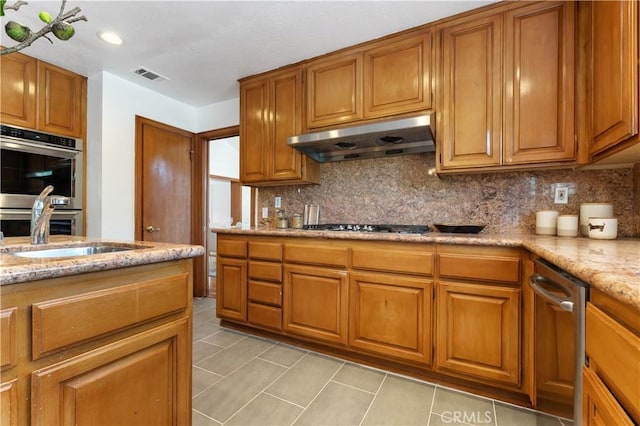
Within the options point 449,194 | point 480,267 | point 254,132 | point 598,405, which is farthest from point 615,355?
point 254,132

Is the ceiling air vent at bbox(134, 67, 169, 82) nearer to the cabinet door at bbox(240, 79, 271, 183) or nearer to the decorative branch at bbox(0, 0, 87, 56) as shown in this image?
the cabinet door at bbox(240, 79, 271, 183)

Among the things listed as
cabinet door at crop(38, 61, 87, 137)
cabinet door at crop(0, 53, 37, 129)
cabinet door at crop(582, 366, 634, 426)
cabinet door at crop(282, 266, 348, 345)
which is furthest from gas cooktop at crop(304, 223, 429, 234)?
cabinet door at crop(0, 53, 37, 129)

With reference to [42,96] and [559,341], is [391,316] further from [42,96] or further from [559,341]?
[42,96]

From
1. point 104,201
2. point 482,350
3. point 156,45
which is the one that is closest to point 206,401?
point 482,350

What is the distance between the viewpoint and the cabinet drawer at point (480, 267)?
157cm

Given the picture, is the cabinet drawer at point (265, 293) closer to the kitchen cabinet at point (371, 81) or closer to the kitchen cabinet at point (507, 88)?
the kitchen cabinet at point (371, 81)

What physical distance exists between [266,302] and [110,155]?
2.15 meters

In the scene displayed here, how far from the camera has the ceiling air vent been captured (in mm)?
2794

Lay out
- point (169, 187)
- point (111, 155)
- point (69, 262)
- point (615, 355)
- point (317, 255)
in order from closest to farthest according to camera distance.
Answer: point (615, 355) → point (69, 262) → point (317, 255) → point (111, 155) → point (169, 187)

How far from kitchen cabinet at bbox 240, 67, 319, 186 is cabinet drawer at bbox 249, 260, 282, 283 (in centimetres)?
84

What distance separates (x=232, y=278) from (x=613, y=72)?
278 cm

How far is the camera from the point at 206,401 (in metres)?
1.60

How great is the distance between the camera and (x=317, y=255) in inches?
84.1

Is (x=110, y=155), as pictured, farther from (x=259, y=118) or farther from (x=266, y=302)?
(x=266, y=302)
